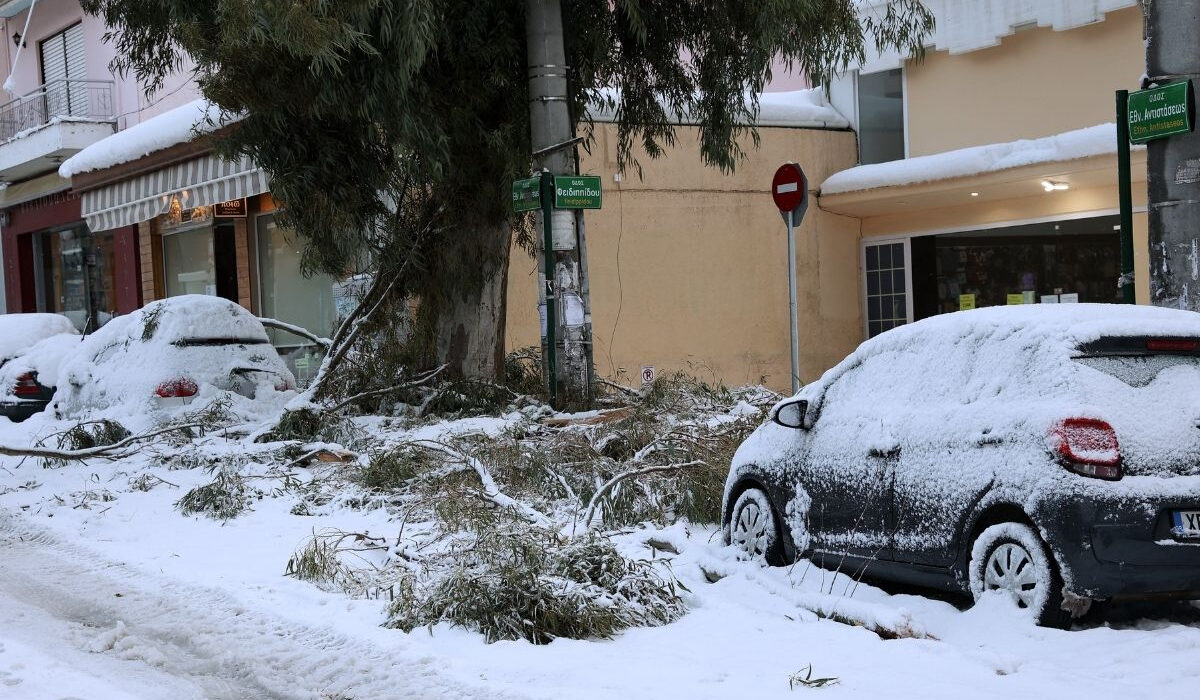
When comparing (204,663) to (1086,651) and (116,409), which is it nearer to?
(1086,651)

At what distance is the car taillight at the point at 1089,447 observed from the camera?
522 cm

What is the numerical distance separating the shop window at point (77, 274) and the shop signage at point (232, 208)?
540 centimetres

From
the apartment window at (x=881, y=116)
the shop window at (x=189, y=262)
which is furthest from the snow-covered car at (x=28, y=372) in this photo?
the apartment window at (x=881, y=116)

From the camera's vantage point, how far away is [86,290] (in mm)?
26672

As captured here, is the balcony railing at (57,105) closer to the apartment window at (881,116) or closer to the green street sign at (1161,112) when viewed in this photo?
the apartment window at (881,116)

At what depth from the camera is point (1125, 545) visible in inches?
203

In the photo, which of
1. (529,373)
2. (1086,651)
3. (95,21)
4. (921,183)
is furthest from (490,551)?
(95,21)

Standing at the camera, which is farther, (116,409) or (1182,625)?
(116,409)

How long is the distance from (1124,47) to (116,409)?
13321mm

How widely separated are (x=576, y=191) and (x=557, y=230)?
1.48 feet

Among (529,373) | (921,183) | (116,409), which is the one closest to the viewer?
(116,409)

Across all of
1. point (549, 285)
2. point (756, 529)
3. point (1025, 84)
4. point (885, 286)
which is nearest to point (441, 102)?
point (549, 285)

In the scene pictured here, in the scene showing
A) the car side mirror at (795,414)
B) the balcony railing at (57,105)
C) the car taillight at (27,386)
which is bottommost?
the car taillight at (27,386)

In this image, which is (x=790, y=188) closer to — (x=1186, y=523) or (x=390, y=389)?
(x=390, y=389)
